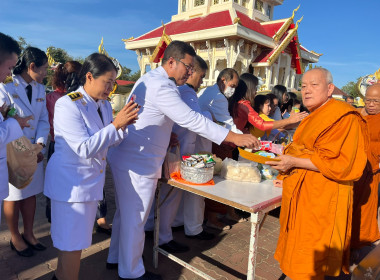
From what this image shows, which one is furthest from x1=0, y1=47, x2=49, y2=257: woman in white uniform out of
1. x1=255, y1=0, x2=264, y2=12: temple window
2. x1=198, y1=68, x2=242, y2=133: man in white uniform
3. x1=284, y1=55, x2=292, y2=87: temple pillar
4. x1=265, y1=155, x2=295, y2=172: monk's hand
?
x1=255, y1=0, x2=264, y2=12: temple window

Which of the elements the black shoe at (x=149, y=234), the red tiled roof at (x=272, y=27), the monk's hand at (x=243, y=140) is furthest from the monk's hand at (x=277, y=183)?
the red tiled roof at (x=272, y=27)

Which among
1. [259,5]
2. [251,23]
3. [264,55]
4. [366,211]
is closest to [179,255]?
[366,211]

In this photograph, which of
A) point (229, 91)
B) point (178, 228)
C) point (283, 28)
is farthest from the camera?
point (283, 28)

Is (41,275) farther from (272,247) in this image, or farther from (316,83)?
(316,83)

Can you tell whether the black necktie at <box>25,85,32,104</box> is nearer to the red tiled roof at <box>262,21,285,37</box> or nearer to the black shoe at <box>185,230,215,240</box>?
the black shoe at <box>185,230,215,240</box>

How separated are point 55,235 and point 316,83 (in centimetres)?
219

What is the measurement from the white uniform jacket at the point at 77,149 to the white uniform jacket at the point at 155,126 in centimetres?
32

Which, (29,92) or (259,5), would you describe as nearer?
(29,92)

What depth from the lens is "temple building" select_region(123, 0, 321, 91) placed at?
14.9 meters

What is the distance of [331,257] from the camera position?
6.78ft

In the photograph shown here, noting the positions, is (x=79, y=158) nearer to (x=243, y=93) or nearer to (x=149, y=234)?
(x=149, y=234)

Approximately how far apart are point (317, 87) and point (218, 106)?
134 cm

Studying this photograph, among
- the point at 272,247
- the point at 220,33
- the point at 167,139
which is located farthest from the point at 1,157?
the point at 220,33

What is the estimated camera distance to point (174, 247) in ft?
10.1
